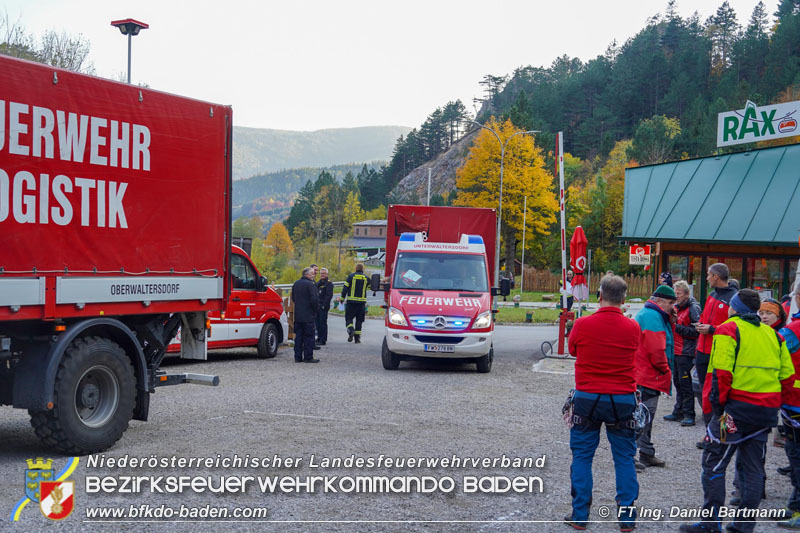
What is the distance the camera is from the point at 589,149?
111 meters

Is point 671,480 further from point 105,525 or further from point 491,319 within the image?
point 491,319

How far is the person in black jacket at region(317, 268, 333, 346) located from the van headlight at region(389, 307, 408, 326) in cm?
427

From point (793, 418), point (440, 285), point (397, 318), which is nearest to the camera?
Answer: point (793, 418)

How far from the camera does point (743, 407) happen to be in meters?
5.54

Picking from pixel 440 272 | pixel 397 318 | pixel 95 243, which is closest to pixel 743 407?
pixel 95 243

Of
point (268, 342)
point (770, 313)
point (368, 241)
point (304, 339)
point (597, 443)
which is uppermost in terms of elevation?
point (368, 241)

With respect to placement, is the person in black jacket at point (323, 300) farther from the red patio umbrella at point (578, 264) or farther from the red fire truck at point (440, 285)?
the red patio umbrella at point (578, 264)

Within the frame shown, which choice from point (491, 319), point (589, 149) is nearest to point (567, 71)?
point (589, 149)

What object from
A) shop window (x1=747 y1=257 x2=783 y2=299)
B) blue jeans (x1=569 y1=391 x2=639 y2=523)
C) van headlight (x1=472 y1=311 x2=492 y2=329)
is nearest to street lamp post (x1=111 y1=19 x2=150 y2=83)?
van headlight (x1=472 y1=311 x2=492 y2=329)

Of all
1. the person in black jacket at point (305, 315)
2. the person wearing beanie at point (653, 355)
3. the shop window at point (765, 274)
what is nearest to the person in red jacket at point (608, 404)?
the person wearing beanie at point (653, 355)

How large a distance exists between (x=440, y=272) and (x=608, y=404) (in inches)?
397

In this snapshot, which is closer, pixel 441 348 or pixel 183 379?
pixel 183 379

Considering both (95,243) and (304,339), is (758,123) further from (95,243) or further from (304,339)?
(95,243)

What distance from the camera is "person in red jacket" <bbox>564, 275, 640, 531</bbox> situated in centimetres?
564
